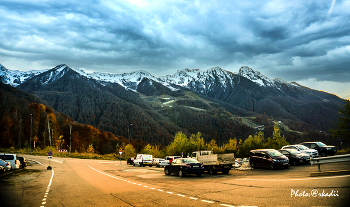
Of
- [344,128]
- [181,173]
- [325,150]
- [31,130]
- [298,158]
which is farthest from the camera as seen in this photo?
[31,130]

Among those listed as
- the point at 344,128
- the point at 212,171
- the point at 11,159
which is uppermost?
the point at 344,128

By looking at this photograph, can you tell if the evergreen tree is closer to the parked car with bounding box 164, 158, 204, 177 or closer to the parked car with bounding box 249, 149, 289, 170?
the parked car with bounding box 249, 149, 289, 170

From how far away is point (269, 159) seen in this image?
2088cm

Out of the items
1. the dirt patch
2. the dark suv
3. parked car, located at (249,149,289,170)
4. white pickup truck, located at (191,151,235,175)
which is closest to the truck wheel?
white pickup truck, located at (191,151,235,175)

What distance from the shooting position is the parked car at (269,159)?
2014cm

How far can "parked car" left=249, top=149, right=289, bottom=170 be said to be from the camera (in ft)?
66.1

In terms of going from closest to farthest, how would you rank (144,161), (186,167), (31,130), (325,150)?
(186,167) → (325,150) → (144,161) → (31,130)

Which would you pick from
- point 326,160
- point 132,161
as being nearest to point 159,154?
point 132,161

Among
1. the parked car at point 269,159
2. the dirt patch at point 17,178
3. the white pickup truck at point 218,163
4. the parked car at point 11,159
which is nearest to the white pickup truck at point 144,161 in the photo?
the parked car at point 11,159

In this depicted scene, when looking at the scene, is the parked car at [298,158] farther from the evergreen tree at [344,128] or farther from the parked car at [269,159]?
the evergreen tree at [344,128]

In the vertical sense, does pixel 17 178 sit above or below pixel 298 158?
below

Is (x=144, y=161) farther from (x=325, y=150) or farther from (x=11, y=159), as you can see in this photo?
(x=325, y=150)

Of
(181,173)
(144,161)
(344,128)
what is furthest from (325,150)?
(344,128)

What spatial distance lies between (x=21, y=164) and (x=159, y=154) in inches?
1986
